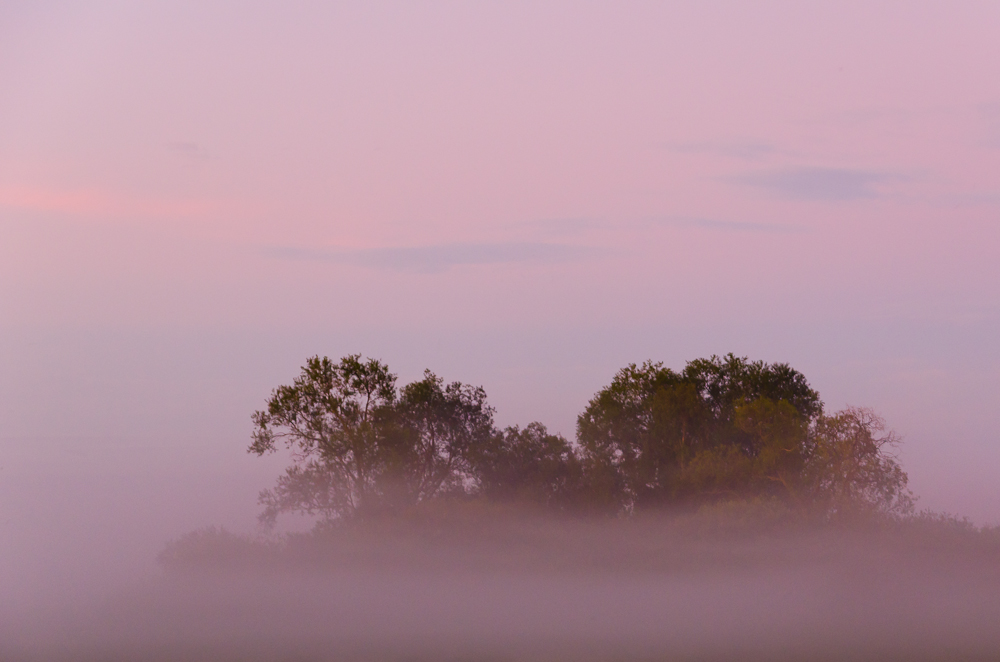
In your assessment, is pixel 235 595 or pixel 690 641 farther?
pixel 235 595

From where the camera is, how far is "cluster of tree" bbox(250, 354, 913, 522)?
180 ft

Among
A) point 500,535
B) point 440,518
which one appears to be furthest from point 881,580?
point 440,518

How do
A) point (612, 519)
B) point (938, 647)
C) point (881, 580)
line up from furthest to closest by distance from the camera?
1. point (612, 519)
2. point (881, 580)
3. point (938, 647)

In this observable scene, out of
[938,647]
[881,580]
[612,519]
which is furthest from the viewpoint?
[612,519]

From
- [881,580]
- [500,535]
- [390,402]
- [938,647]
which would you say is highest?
[390,402]

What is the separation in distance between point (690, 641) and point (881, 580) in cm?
1145

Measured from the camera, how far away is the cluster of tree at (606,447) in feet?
180

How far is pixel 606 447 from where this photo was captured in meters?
59.9

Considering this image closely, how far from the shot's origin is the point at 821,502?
54.2m

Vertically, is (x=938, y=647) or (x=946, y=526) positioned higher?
(x=946, y=526)

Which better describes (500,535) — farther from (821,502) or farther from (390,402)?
(821,502)

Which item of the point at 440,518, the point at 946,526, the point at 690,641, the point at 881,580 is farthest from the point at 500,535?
the point at 946,526

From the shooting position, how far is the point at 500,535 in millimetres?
56625

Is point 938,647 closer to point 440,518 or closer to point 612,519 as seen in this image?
point 612,519
